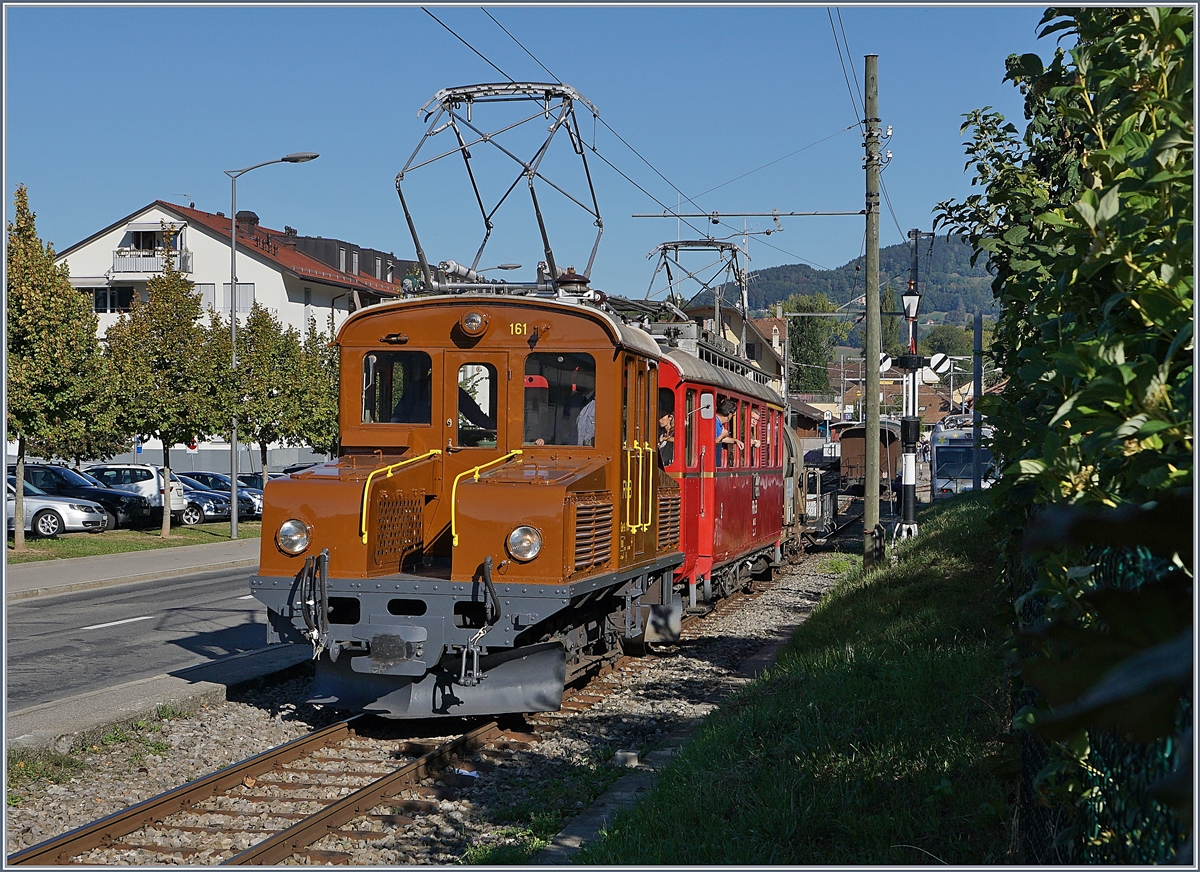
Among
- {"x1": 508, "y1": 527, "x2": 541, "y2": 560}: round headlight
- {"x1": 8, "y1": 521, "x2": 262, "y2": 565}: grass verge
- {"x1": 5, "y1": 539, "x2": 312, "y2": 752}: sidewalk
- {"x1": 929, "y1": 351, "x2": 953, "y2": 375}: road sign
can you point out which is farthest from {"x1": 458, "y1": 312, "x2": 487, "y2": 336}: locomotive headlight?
{"x1": 929, "y1": 351, "x2": 953, "y2": 375}: road sign

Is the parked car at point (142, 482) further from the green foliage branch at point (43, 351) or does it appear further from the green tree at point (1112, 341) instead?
the green tree at point (1112, 341)

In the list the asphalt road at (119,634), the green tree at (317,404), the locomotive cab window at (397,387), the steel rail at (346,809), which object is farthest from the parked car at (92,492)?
→ the steel rail at (346,809)

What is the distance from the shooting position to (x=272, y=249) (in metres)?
61.9

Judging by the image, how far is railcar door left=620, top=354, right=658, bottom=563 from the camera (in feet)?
32.4

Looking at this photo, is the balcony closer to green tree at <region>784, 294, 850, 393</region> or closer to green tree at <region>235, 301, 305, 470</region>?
green tree at <region>235, 301, 305, 470</region>

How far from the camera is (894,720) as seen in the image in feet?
22.2

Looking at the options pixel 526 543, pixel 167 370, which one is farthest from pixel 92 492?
pixel 526 543

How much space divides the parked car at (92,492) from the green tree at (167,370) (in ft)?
10.1

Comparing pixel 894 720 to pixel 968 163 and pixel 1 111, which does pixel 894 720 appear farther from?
pixel 1 111

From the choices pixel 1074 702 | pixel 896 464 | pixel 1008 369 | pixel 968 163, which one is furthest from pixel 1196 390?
pixel 896 464

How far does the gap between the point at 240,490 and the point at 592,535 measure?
31.8 m

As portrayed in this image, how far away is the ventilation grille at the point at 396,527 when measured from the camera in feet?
29.0

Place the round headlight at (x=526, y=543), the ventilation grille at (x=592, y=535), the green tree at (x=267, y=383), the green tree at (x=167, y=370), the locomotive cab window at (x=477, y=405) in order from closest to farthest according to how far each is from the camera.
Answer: the round headlight at (x=526, y=543) → the ventilation grille at (x=592, y=535) → the locomotive cab window at (x=477, y=405) → the green tree at (x=167, y=370) → the green tree at (x=267, y=383)

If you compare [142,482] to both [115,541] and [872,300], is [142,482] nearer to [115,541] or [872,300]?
[115,541]
